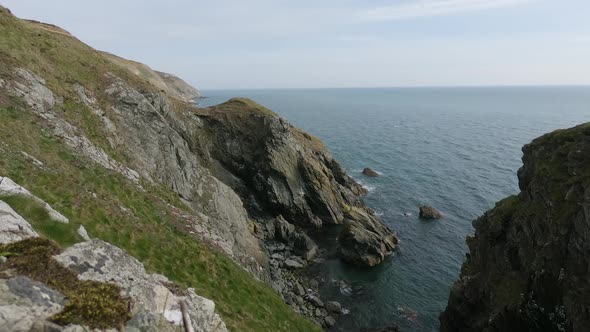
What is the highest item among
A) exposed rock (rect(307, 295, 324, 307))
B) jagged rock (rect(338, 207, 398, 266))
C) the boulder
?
jagged rock (rect(338, 207, 398, 266))

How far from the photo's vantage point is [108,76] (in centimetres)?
Result: 4403

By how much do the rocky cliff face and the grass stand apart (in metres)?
18.0

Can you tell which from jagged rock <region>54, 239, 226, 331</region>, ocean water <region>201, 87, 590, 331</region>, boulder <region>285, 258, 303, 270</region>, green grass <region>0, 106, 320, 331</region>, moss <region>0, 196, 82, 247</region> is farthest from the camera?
boulder <region>285, 258, 303, 270</region>

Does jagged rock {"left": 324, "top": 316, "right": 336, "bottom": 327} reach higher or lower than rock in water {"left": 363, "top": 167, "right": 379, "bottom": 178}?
lower

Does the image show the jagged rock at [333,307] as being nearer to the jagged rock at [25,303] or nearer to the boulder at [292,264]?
the boulder at [292,264]

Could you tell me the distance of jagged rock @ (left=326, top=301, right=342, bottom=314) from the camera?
133ft

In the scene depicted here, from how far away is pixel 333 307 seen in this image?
40.6 m

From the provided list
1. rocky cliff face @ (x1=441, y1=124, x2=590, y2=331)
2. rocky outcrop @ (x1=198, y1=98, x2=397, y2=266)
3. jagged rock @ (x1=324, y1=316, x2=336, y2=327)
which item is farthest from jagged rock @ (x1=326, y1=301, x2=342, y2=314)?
rocky outcrop @ (x1=198, y1=98, x2=397, y2=266)

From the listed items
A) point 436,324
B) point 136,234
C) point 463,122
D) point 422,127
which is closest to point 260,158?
→ point 436,324

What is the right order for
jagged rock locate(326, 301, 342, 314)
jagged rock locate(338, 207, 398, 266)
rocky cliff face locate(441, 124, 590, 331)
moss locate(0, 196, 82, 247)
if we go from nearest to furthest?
1. moss locate(0, 196, 82, 247)
2. rocky cliff face locate(441, 124, 590, 331)
3. jagged rock locate(326, 301, 342, 314)
4. jagged rock locate(338, 207, 398, 266)

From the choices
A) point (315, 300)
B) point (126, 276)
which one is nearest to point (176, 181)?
point (315, 300)

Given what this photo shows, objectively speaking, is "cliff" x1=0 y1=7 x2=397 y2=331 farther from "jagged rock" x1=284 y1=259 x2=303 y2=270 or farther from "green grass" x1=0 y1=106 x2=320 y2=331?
"jagged rock" x1=284 y1=259 x2=303 y2=270

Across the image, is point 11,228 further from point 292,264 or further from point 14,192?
point 292,264

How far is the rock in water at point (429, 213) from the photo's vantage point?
6638 centimetres
